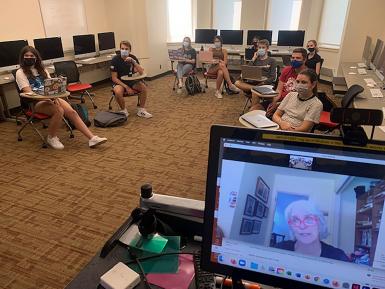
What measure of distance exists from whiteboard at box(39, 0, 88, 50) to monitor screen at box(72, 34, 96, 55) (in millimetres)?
215

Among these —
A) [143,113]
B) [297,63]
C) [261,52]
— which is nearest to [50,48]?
[143,113]

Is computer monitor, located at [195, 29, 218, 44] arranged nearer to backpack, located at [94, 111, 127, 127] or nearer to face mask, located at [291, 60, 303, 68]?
backpack, located at [94, 111, 127, 127]

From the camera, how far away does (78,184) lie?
319 cm

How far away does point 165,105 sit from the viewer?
5922 mm

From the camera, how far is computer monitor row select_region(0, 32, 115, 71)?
4691mm

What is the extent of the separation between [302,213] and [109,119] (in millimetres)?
4412

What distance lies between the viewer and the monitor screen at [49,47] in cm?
527

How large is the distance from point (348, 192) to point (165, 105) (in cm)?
540

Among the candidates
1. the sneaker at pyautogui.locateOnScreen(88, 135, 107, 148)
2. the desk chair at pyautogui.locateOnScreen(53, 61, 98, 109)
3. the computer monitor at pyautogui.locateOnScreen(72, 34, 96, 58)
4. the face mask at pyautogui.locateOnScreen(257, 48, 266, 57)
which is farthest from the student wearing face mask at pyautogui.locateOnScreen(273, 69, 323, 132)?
the computer monitor at pyautogui.locateOnScreen(72, 34, 96, 58)

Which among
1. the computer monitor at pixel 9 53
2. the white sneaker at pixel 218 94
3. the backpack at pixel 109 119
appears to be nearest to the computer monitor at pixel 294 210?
the backpack at pixel 109 119

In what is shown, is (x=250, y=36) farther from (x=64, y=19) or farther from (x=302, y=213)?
(x=302, y=213)

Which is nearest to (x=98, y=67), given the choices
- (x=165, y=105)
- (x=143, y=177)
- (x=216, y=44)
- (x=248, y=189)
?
(x=165, y=105)

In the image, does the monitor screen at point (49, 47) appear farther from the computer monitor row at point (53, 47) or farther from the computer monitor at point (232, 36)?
the computer monitor at point (232, 36)

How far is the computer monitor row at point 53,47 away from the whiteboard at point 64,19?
0.25 metres
